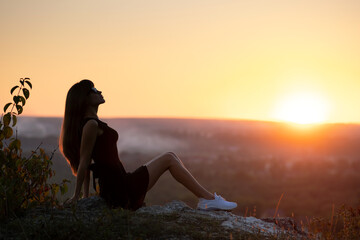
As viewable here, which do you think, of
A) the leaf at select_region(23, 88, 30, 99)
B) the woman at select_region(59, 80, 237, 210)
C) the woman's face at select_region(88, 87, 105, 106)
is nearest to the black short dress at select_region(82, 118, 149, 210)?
the woman at select_region(59, 80, 237, 210)

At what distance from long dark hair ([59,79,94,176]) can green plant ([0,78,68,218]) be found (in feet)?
1.00

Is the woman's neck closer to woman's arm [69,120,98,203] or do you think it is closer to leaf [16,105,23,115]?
woman's arm [69,120,98,203]

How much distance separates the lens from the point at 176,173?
262 inches

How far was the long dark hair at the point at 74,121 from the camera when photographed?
6223 millimetres

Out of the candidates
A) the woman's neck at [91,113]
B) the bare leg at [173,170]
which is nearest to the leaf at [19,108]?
the woman's neck at [91,113]

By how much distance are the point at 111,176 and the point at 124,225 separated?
4.04 feet

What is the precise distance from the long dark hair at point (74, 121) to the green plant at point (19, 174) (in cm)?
31

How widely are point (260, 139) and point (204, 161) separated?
2176 centimetres

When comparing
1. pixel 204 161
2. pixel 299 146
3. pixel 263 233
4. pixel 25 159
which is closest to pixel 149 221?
pixel 263 233

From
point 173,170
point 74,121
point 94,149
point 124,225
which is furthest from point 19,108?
point 173,170

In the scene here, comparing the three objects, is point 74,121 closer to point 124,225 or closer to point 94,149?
point 94,149

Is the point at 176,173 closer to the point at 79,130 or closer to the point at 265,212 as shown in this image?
the point at 79,130

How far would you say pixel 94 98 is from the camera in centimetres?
635

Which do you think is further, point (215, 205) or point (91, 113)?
point (215, 205)
